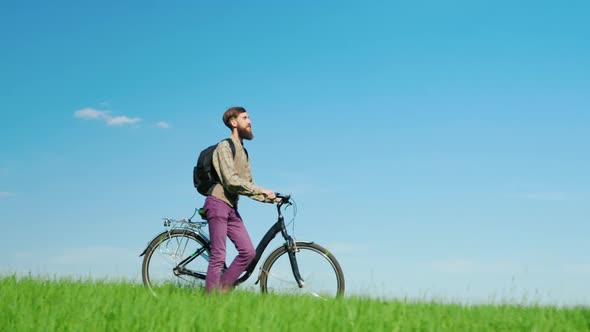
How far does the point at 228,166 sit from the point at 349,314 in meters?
2.59

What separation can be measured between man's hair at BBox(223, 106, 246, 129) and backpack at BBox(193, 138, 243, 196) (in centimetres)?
25

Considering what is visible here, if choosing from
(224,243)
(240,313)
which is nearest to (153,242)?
(224,243)

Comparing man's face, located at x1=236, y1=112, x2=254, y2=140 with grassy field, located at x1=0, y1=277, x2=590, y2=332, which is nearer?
grassy field, located at x1=0, y1=277, x2=590, y2=332

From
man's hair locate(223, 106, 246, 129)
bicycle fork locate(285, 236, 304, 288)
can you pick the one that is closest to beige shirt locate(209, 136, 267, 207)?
man's hair locate(223, 106, 246, 129)

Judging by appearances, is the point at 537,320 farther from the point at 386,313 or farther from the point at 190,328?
the point at 190,328

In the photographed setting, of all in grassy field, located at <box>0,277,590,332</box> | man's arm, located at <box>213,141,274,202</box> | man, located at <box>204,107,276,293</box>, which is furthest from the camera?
man, located at <box>204,107,276,293</box>

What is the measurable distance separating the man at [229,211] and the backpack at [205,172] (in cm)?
12

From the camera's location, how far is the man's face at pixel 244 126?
9.06m

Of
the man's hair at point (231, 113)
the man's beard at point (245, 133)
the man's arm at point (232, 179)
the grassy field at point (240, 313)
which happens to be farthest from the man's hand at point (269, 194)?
the grassy field at point (240, 313)

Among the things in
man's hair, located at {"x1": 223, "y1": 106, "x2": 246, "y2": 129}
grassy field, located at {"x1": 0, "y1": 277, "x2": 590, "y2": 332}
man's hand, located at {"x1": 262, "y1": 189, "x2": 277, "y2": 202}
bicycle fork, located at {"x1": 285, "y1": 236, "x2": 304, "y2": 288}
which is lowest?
grassy field, located at {"x1": 0, "y1": 277, "x2": 590, "y2": 332}

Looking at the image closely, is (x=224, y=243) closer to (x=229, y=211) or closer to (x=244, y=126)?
(x=229, y=211)

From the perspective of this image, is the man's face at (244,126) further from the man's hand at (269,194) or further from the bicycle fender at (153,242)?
the bicycle fender at (153,242)

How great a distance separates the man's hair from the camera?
908 centimetres

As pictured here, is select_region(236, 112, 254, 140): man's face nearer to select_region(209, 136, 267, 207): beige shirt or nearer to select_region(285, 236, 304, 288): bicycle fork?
select_region(209, 136, 267, 207): beige shirt
